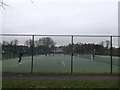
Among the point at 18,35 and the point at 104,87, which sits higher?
the point at 18,35

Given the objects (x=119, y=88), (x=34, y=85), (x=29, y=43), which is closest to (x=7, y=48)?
(x=29, y=43)

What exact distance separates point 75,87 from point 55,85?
2.91 feet

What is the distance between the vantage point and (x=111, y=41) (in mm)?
19328

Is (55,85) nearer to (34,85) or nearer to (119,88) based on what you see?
(34,85)

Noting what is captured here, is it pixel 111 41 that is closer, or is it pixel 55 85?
pixel 55 85

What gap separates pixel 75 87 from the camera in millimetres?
11320

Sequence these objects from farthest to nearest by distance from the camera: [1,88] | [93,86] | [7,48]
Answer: [7,48] < [93,86] < [1,88]

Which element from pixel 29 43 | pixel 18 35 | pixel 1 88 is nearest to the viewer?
pixel 1 88

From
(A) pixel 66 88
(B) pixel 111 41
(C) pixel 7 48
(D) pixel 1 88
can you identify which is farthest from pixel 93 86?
(C) pixel 7 48

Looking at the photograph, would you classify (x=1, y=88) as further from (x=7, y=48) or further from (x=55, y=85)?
(x=7, y=48)

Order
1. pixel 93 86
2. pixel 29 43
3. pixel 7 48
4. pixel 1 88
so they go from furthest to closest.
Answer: pixel 7 48, pixel 29 43, pixel 93 86, pixel 1 88

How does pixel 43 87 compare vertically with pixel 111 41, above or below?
below

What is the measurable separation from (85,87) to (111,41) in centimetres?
855

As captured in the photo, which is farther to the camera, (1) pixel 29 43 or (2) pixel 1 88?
(1) pixel 29 43
